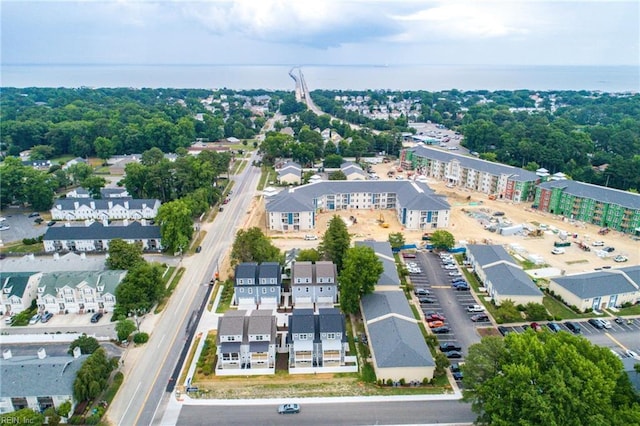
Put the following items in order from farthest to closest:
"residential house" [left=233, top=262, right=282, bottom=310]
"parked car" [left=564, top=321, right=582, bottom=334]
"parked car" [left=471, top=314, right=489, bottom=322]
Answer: "residential house" [left=233, top=262, right=282, bottom=310]
"parked car" [left=471, top=314, right=489, bottom=322]
"parked car" [left=564, top=321, right=582, bottom=334]

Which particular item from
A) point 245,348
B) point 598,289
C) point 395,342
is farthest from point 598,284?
point 245,348

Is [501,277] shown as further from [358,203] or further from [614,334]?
[358,203]

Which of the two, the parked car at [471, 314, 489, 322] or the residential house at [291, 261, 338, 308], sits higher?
the residential house at [291, 261, 338, 308]

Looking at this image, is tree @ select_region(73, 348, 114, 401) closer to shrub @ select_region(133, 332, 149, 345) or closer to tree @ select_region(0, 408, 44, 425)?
tree @ select_region(0, 408, 44, 425)

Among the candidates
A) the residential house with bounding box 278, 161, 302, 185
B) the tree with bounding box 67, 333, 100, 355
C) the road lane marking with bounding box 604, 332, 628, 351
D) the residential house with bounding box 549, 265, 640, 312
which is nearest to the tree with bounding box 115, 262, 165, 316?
the tree with bounding box 67, 333, 100, 355

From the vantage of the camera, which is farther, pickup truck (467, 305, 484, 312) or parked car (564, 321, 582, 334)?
pickup truck (467, 305, 484, 312)

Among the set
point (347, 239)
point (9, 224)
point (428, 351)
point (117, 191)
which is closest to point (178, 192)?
point (117, 191)
